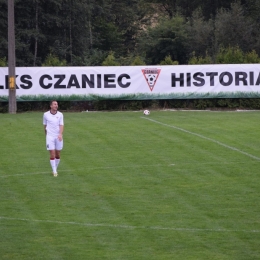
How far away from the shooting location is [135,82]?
122 feet

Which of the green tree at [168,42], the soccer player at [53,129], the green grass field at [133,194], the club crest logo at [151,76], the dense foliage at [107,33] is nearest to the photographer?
the green grass field at [133,194]

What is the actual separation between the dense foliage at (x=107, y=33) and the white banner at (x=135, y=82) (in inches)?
629

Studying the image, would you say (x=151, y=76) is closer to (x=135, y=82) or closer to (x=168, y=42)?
(x=135, y=82)

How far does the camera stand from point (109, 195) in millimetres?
15383

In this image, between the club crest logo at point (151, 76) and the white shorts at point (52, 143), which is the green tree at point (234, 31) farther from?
the white shorts at point (52, 143)

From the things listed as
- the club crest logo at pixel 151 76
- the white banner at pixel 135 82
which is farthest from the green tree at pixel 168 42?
the club crest logo at pixel 151 76

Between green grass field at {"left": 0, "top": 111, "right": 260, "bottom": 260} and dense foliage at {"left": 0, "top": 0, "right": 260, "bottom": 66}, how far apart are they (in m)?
30.3

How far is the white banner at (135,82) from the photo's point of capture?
3662cm

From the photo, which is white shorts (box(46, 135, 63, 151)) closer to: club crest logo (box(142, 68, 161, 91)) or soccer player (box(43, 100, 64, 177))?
soccer player (box(43, 100, 64, 177))

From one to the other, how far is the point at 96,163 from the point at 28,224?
7.20 metres

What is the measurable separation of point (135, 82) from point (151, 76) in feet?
2.84

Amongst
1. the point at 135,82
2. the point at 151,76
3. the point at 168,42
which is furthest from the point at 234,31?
the point at 135,82

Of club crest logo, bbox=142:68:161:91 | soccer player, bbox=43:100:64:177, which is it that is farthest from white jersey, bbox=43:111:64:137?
club crest logo, bbox=142:68:161:91

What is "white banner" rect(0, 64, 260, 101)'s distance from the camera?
36625mm
